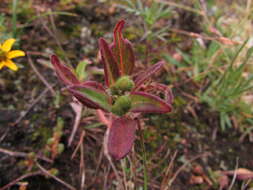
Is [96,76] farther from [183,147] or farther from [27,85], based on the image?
[183,147]

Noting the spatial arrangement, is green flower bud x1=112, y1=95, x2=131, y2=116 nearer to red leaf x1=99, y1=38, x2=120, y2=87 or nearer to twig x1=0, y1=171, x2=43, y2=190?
red leaf x1=99, y1=38, x2=120, y2=87

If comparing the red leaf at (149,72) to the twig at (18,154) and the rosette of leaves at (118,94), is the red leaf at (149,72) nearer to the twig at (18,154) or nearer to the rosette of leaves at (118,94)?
the rosette of leaves at (118,94)

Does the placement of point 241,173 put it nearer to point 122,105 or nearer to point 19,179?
point 122,105

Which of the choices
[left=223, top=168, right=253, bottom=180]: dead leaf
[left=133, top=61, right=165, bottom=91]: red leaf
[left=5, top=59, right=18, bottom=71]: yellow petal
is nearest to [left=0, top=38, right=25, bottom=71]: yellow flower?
[left=5, top=59, right=18, bottom=71]: yellow petal

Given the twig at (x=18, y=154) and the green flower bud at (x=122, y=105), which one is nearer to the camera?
the green flower bud at (x=122, y=105)

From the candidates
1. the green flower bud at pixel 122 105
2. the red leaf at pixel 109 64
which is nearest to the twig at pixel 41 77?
the red leaf at pixel 109 64

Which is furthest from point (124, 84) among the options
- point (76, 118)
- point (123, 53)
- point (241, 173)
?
point (241, 173)
